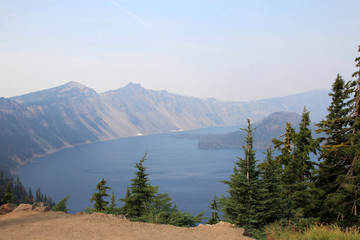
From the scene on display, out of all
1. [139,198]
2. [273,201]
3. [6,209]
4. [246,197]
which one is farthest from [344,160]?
[6,209]

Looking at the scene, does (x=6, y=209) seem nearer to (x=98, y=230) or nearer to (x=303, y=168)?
(x=98, y=230)

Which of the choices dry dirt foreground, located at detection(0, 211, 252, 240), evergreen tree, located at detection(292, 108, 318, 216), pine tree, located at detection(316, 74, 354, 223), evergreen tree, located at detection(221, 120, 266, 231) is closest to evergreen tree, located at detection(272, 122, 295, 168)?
evergreen tree, located at detection(292, 108, 318, 216)

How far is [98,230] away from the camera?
431 inches

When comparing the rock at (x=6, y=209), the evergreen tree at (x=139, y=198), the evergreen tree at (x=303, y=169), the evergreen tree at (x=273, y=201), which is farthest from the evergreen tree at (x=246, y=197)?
the rock at (x=6, y=209)

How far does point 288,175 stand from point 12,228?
20.2 metres

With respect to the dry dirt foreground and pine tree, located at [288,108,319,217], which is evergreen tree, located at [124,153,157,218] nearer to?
the dry dirt foreground

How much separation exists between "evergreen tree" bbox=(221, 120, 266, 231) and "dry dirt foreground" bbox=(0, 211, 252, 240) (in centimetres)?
283

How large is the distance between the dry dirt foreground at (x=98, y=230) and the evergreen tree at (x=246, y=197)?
2832mm

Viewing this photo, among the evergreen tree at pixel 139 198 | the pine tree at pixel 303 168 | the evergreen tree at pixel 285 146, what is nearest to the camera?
the evergreen tree at pixel 139 198

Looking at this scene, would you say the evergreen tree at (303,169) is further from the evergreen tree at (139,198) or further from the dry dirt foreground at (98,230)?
the dry dirt foreground at (98,230)

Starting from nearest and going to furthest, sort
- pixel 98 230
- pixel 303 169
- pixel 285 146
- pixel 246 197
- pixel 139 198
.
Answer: pixel 98 230
pixel 246 197
pixel 139 198
pixel 303 169
pixel 285 146

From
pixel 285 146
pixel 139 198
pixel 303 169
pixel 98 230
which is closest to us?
A: pixel 98 230

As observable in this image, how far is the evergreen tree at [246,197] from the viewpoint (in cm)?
1491

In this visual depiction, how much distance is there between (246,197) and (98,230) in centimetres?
829
